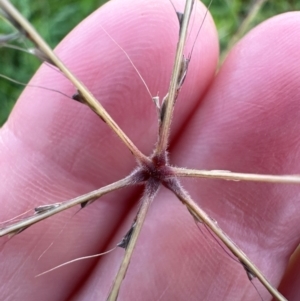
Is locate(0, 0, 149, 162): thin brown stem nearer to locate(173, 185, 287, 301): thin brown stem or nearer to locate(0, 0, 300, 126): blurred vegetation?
locate(173, 185, 287, 301): thin brown stem

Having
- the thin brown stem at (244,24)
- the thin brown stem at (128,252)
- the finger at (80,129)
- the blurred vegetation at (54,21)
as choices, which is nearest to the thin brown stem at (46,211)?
the thin brown stem at (128,252)

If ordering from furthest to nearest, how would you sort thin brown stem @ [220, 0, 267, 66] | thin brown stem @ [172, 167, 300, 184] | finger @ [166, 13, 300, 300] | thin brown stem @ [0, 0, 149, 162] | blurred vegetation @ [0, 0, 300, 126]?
1. blurred vegetation @ [0, 0, 300, 126]
2. thin brown stem @ [220, 0, 267, 66]
3. finger @ [166, 13, 300, 300]
4. thin brown stem @ [172, 167, 300, 184]
5. thin brown stem @ [0, 0, 149, 162]

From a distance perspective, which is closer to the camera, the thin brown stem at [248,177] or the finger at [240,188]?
the thin brown stem at [248,177]

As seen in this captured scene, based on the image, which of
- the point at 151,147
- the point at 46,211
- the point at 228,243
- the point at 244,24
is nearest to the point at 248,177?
the point at 228,243

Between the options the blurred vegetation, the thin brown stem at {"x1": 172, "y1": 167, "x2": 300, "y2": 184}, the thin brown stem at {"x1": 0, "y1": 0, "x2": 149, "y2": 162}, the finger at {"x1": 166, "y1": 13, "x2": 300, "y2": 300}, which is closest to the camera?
the thin brown stem at {"x1": 0, "y1": 0, "x2": 149, "y2": 162}

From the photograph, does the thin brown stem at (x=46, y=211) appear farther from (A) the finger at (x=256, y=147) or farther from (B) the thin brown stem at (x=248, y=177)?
(A) the finger at (x=256, y=147)

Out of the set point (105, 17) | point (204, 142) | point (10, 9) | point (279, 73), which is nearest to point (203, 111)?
point (204, 142)

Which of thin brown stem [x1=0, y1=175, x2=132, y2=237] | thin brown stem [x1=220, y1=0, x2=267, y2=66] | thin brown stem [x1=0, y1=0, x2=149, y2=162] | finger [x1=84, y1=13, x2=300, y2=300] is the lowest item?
finger [x1=84, y1=13, x2=300, y2=300]

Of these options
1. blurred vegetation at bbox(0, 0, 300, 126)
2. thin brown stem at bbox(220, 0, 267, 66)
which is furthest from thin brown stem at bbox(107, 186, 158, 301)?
blurred vegetation at bbox(0, 0, 300, 126)
